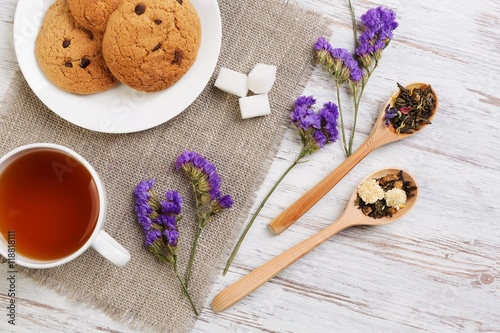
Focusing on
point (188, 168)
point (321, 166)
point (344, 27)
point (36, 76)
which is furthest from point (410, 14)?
point (36, 76)

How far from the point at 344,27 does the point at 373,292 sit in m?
0.68

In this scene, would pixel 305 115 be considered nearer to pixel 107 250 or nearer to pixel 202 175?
pixel 202 175

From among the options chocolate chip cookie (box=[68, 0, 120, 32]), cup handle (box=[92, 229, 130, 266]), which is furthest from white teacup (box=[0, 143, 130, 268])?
chocolate chip cookie (box=[68, 0, 120, 32])

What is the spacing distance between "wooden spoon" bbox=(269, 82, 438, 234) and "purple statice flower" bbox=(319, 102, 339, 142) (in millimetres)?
72

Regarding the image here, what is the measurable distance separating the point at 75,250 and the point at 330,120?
66 cm

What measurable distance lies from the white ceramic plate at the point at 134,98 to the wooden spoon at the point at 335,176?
14.3 inches

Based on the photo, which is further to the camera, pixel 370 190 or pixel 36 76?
pixel 370 190

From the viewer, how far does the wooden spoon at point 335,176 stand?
1.39 m

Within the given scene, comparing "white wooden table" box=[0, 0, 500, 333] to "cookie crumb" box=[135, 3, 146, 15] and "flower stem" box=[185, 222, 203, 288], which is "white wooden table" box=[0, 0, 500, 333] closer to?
"flower stem" box=[185, 222, 203, 288]

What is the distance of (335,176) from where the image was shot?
55.0 inches

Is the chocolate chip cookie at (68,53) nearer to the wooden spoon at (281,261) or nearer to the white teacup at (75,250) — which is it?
the white teacup at (75,250)

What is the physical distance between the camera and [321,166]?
143cm

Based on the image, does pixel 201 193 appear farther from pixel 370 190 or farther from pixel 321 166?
pixel 370 190

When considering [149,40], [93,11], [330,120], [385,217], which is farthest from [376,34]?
[93,11]
